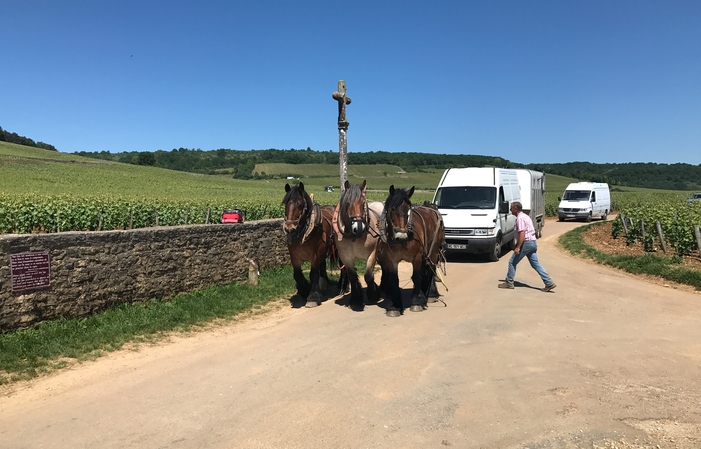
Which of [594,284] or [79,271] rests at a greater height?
[79,271]

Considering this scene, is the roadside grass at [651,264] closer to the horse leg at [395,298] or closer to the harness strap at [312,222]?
the horse leg at [395,298]

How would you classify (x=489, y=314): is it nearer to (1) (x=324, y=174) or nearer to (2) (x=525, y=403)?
(2) (x=525, y=403)

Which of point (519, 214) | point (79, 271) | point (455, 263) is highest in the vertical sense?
point (519, 214)

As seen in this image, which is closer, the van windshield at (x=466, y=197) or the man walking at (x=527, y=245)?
the man walking at (x=527, y=245)

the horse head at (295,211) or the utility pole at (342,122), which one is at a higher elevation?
the utility pole at (342,122)

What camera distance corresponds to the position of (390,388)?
475cm

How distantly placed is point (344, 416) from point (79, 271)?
15.4 feet

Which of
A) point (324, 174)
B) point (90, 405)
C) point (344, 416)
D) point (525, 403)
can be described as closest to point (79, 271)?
point (90, 405)

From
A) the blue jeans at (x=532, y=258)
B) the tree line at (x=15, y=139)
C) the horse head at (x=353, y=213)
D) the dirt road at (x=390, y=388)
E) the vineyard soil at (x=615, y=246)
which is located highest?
the tree line at (x=15, y=139)

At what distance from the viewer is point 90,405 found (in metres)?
4.36

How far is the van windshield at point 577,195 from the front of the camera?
33375 mm

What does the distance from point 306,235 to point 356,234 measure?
113 centimetres

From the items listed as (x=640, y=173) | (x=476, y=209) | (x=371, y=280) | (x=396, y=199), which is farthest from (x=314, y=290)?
(x=640, y=173)

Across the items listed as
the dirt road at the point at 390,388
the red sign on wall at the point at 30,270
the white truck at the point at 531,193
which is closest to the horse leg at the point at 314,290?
the dirt road at the point at 390,388
